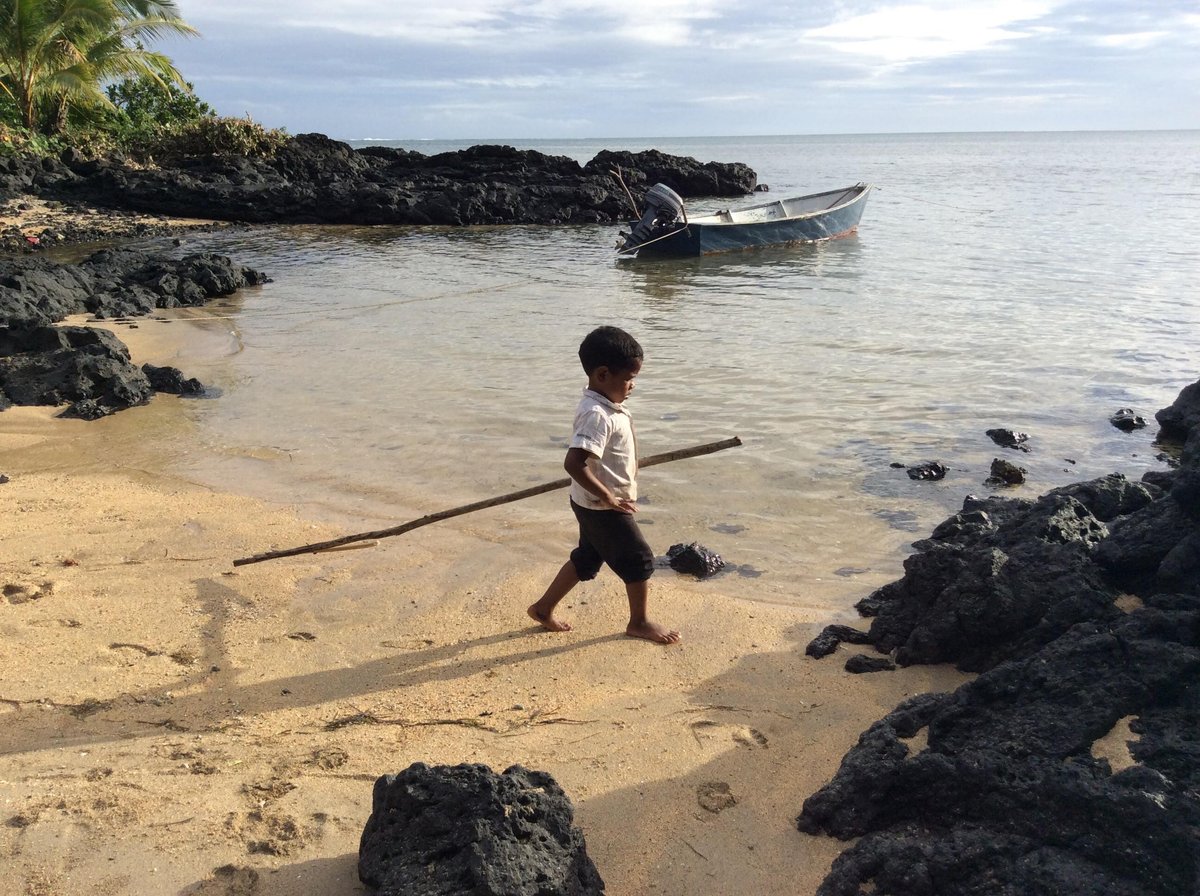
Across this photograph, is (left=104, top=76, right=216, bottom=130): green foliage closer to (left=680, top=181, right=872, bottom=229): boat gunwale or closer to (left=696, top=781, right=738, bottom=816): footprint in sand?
(left=680, top=181, right=872, bottom=229): boat gunwale

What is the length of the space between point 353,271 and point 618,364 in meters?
15.3

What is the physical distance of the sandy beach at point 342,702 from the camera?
2537 mm

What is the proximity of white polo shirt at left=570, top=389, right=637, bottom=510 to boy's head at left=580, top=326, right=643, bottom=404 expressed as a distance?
0.18 ft

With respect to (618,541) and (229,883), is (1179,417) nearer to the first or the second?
(618,541)

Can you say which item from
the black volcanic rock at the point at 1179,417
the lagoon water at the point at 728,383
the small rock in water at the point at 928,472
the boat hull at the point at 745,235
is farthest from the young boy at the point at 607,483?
the boat hull at the point at 745,235

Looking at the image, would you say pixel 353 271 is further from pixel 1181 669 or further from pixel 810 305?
pixel 1181 669

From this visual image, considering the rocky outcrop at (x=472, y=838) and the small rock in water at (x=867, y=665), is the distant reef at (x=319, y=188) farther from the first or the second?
the rocky outcrop at (x=472, y=838)

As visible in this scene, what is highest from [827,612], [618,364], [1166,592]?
[618,364]

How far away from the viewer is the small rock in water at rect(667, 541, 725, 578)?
16.4 feet

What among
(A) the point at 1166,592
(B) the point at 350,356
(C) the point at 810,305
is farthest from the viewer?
(C) the point at 810,305

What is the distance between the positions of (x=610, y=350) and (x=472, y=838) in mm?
1941

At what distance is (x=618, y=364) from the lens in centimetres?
369


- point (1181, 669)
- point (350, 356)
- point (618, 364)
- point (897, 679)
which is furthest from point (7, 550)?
point (350, 356)

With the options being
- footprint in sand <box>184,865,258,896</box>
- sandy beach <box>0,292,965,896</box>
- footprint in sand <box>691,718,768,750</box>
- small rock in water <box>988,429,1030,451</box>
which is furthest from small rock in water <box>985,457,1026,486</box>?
footprint in sand <box>184,865,258,896</box>
